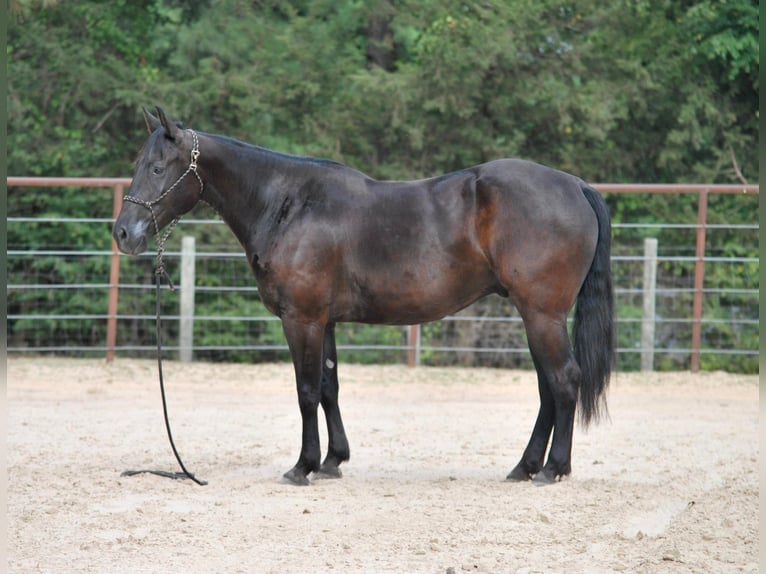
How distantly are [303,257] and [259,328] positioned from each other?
19.4ft

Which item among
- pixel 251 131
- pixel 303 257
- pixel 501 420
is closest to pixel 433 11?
pixel 251 131

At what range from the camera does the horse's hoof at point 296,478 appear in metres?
5.11

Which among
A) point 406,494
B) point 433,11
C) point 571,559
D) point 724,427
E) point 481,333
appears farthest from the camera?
point 433,11

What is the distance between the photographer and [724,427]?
7.00 meters

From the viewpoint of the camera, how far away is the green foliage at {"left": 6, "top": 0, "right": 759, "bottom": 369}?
11.1m

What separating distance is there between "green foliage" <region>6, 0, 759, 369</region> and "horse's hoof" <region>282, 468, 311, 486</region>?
5.62m

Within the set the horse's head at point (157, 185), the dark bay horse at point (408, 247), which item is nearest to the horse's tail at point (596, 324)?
the dark bay horse at point (408, 247)

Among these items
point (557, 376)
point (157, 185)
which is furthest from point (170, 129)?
point (557, 376)

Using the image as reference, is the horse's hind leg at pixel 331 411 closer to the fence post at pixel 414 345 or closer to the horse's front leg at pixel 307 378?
the horse's front leg at pixel 307 378

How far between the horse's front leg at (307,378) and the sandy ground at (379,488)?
0.38ft

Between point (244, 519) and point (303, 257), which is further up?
point (303, 257)

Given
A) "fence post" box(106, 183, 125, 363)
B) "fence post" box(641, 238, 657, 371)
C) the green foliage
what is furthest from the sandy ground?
the green foliage

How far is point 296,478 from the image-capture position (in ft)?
16.8

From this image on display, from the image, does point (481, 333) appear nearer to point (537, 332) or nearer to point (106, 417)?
point (106, 417)
